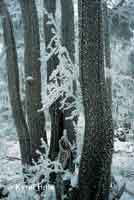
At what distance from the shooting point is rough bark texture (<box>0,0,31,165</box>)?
842cm

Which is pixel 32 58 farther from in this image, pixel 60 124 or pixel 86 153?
pixel 86 153

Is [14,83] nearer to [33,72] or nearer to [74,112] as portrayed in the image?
[33,72]

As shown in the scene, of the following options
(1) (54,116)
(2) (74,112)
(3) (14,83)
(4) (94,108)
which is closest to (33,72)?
(3) (14,83)

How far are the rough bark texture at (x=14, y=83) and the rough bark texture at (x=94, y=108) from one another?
9.20 feet

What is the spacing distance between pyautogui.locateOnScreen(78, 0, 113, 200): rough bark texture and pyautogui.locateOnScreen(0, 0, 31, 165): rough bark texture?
281 cm

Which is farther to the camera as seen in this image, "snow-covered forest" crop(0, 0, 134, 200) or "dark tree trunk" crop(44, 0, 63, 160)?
"dark tree trunk" crop(44, 0, 63, 160)

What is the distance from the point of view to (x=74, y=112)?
6.86 meters

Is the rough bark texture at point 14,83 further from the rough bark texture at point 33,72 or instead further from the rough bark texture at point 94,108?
the rough bark texture at point 94,108

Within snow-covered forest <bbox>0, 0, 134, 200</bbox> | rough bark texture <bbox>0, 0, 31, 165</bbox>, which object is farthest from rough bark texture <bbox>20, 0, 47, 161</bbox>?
rough bark texture <bbox>0, 0, 31, 165</bbox>

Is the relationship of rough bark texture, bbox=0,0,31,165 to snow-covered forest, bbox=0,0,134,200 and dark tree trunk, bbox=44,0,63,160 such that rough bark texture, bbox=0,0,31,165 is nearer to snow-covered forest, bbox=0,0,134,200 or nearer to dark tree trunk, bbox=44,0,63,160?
snow-covered forest, bbox=0,0,134,200

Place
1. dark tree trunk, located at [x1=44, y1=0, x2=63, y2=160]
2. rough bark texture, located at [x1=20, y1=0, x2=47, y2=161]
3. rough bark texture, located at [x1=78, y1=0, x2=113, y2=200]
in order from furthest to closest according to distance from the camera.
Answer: rough bark texture, located at [x1=20, y1=0, x2=47, y2=161] → dark tree trunk, located at [x1=44, y1=0, x2=63, y2=160] → rough bark texture, located at [x1=78, y1=0, x2=113, y2=200]

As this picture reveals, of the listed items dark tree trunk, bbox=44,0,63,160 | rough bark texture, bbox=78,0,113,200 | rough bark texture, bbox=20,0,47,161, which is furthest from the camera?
rough bark texture, bbox=20,0,47,161

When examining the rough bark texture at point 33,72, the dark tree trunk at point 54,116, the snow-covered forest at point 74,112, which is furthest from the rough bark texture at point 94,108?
the rough bark texture at point 33,72

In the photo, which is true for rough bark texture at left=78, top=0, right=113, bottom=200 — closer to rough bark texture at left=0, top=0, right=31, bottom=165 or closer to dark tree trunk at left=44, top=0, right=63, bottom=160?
dark tree trunk at left=44, top=0, right=63, bottom=160
